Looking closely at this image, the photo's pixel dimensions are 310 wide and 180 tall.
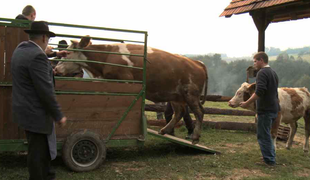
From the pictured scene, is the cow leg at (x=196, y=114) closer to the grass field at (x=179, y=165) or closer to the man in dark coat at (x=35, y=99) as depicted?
the grass field at (x=179, y=165)

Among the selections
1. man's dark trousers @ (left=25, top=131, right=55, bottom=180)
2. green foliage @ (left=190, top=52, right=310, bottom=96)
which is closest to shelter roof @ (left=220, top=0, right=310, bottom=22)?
man's dark trousers @ (left=25, top=131, right=55, bottom=180)

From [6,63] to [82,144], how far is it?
171 cm

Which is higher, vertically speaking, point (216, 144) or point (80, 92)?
point (80, 92)

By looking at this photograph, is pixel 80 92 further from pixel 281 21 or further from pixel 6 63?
pixel 281 21

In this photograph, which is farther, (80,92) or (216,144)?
(216,144)

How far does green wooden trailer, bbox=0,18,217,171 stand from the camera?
4719 millimetres

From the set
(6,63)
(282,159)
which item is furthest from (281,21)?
(6,63)

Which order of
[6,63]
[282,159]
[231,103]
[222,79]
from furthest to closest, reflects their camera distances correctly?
[222,79] → [231,103] → [282,159] → [6,63]

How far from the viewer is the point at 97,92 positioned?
523 centimetres

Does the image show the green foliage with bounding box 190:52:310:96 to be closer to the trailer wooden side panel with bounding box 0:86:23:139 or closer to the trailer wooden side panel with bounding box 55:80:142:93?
the trailer wooden side panel with bounding box 55:80:142:93

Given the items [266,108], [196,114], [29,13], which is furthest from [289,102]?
[29,13]

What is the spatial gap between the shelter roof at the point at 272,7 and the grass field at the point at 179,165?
140 inches

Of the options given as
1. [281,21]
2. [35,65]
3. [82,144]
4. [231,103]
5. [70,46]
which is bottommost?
[82,144]

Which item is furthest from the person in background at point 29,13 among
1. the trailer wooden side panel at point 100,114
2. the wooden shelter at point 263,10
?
the wooden shelter at point 263,10
